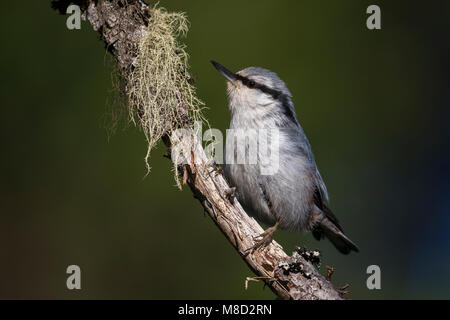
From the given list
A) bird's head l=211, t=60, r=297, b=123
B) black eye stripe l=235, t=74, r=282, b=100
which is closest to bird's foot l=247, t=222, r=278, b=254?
bird's head l=211, t=60, r=297, b=123

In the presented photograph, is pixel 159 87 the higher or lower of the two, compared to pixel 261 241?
higher

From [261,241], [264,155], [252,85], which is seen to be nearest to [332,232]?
[264,155]

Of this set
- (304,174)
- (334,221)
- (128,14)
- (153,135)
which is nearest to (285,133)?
(304,174)

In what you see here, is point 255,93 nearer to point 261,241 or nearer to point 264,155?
point 264,155

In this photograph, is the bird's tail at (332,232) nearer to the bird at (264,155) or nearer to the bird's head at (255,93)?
the bird at (264,155)

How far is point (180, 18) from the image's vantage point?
2.31 metres

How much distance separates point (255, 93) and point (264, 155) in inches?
15.4

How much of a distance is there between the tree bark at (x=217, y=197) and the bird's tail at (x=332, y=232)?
34.1 inches

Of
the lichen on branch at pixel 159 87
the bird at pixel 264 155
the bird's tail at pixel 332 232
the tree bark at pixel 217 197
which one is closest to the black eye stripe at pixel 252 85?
the bird at pixel 264 155

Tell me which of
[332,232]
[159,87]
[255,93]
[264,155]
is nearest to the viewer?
[159,87]

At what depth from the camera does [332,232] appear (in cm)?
305

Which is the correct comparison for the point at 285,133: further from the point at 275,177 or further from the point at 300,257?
the point at 300,257

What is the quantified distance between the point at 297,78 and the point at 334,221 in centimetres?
136

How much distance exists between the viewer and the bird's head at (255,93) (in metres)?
2.68
